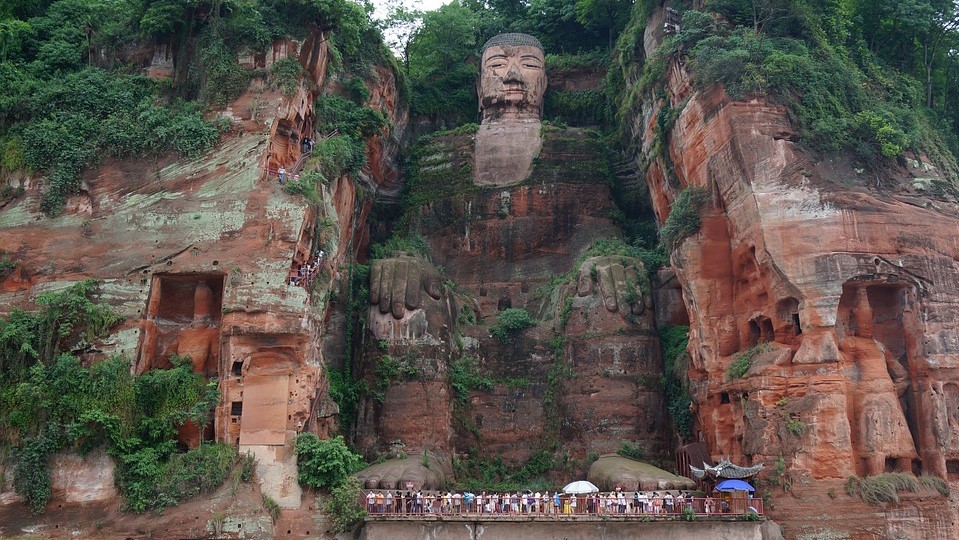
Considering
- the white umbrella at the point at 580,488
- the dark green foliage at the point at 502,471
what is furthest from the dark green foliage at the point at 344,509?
the dark green foliage at the point at 502,471

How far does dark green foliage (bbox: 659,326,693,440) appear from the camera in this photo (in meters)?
30.6

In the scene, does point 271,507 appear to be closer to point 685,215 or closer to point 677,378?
point 677,378

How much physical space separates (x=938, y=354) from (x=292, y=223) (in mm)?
18850

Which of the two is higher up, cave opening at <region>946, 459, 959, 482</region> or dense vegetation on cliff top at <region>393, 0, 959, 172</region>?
dense vegetation on cliff top at <region>393, 0, 959, 172</region>

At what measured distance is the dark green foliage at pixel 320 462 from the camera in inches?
949

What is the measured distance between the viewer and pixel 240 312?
24844 millimetres

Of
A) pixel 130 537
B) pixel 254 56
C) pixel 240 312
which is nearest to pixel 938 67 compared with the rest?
pixel 254 56

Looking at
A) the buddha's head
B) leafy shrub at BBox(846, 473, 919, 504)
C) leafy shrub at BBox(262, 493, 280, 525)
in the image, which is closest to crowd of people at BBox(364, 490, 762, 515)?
leafy shrub at BBox(262, 493, 280, 525)

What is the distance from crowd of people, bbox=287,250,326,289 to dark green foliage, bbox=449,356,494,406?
22.5 ft

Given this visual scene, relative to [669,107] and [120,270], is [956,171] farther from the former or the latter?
[120,270]

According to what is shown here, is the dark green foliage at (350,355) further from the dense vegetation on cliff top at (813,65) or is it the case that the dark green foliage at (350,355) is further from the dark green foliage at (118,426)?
the dense vegetation on cliff top at (813,65)

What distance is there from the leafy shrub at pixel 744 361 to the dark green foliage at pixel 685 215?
14.4 feet

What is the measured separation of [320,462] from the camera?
2419cm

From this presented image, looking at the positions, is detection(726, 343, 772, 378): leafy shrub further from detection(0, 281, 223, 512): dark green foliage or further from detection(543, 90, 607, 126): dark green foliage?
detection(543, 90, 607, 126): dark green foliage
